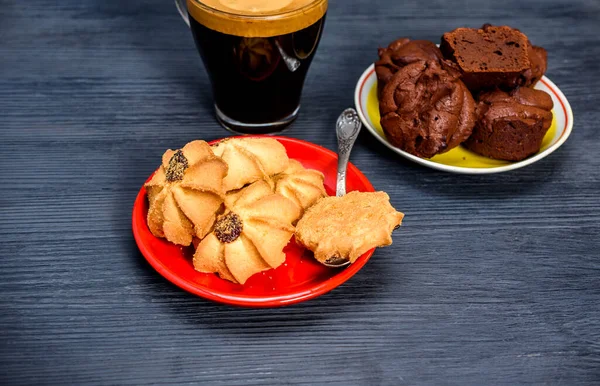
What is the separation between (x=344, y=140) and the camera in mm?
1423

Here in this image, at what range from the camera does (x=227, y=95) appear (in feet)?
5.33

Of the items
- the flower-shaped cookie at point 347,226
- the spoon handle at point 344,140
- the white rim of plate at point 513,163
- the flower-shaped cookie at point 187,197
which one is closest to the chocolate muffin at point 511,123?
the white rim of plate at point 513,163

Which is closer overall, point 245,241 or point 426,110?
point 245,241

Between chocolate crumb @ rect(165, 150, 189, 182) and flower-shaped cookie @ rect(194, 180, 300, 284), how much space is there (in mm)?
115

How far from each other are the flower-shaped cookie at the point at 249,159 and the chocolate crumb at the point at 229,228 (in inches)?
3.3

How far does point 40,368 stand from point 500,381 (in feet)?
2.77

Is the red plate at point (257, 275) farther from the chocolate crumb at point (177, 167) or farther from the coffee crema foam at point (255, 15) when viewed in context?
the coffee crema foam at point (255, 15)

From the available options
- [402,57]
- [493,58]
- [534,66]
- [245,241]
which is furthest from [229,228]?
[534,66]

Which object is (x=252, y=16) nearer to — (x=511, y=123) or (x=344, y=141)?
(x=344, y=141)

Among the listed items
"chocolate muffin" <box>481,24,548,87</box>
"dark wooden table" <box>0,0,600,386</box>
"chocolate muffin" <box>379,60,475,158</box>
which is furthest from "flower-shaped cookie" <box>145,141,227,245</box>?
"chocolate muffin" <box>481,24,548,87</box>

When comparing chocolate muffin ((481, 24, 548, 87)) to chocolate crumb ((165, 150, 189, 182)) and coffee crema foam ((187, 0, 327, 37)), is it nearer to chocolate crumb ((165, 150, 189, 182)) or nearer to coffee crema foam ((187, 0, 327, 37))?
coffee crema foam ((187, 0, 327, 37))

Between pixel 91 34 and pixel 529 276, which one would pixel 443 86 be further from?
pixel 91 34

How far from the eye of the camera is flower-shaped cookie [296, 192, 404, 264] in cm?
116

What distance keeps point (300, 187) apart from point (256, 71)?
15.4 inches
